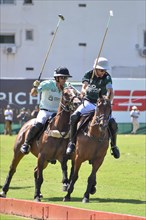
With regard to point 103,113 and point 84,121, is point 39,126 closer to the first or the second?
point 84,121

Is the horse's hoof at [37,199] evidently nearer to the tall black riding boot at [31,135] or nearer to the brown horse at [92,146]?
the brown horse at [92,146]

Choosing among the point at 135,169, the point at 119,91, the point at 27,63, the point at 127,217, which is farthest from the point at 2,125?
the point at 127,217

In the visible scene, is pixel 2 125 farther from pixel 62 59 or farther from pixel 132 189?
pixel 132 189

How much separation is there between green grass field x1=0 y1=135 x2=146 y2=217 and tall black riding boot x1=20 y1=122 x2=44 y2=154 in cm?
102

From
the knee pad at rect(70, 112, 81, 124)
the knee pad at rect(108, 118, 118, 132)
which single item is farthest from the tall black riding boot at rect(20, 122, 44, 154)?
the knee pad at rect(108, 118, 118, 132)

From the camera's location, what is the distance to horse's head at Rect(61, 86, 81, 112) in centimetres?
1671

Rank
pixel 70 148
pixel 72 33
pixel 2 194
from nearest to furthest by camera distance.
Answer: pixel 70 148 < pixel 2 194 < pixel 72 33

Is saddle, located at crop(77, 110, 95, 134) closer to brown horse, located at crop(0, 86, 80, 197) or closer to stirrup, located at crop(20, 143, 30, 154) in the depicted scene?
brown horse, located at crop(0, 86, 80, 197)

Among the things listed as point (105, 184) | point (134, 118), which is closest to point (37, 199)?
point (105, 184)

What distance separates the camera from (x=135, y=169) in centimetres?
2603

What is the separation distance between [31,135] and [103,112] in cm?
195

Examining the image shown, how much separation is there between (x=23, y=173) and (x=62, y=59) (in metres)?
39.5

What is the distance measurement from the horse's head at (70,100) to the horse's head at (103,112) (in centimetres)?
64

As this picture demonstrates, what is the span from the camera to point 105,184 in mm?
21625
